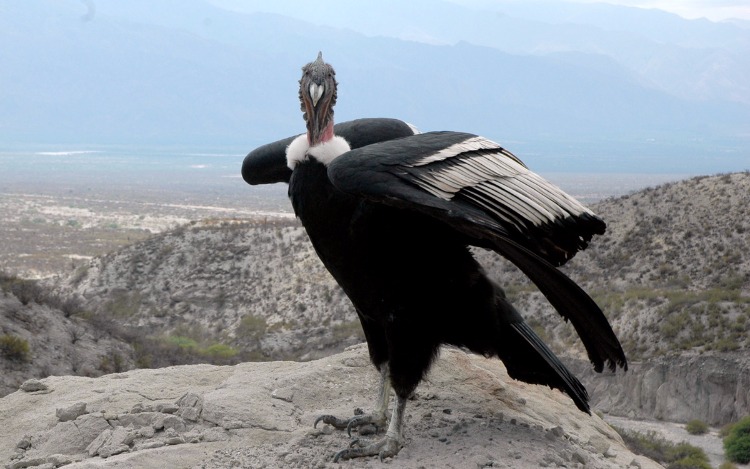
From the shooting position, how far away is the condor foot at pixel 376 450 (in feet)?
20.3

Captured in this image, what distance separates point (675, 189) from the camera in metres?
36.4

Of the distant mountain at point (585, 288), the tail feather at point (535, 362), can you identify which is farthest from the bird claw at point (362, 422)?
the distant mountain at point (585, 288)

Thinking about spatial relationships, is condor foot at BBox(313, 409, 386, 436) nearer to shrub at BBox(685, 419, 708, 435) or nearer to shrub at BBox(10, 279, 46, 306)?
shrub at BBox(10, 279, 46, 306)

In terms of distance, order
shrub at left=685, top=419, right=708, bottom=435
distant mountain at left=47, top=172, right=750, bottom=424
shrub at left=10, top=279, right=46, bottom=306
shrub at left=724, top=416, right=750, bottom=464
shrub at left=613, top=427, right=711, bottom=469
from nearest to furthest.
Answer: shrub at left=10, top=279, right=46, bottom=306 < shrub at left=613, top=427, right=711, bottom=469 < shrub at left=724, top=416, right=750, bottom=464 < shrub at left=685, top=419, right=708, bottom=435 < distant mountain at left=47, top=172, right=750, bottom=424

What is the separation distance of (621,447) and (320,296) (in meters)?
27.3

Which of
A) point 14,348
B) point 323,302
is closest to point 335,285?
point 323,302

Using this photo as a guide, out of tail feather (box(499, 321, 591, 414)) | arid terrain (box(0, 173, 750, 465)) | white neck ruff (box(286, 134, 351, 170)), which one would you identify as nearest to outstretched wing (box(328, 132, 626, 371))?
white neck ruff (box(286, 134, 351, 170))

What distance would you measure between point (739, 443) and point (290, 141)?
1619 centimetres

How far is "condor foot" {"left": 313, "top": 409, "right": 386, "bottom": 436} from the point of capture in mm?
6723

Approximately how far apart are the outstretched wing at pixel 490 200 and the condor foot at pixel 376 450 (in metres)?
1.58

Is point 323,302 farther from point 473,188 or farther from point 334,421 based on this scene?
point 473,188

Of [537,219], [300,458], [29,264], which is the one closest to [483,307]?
[537,219]

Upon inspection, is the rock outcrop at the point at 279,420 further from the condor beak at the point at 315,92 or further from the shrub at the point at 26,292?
the shrub at the point at 26,292

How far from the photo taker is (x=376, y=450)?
20.4ft
